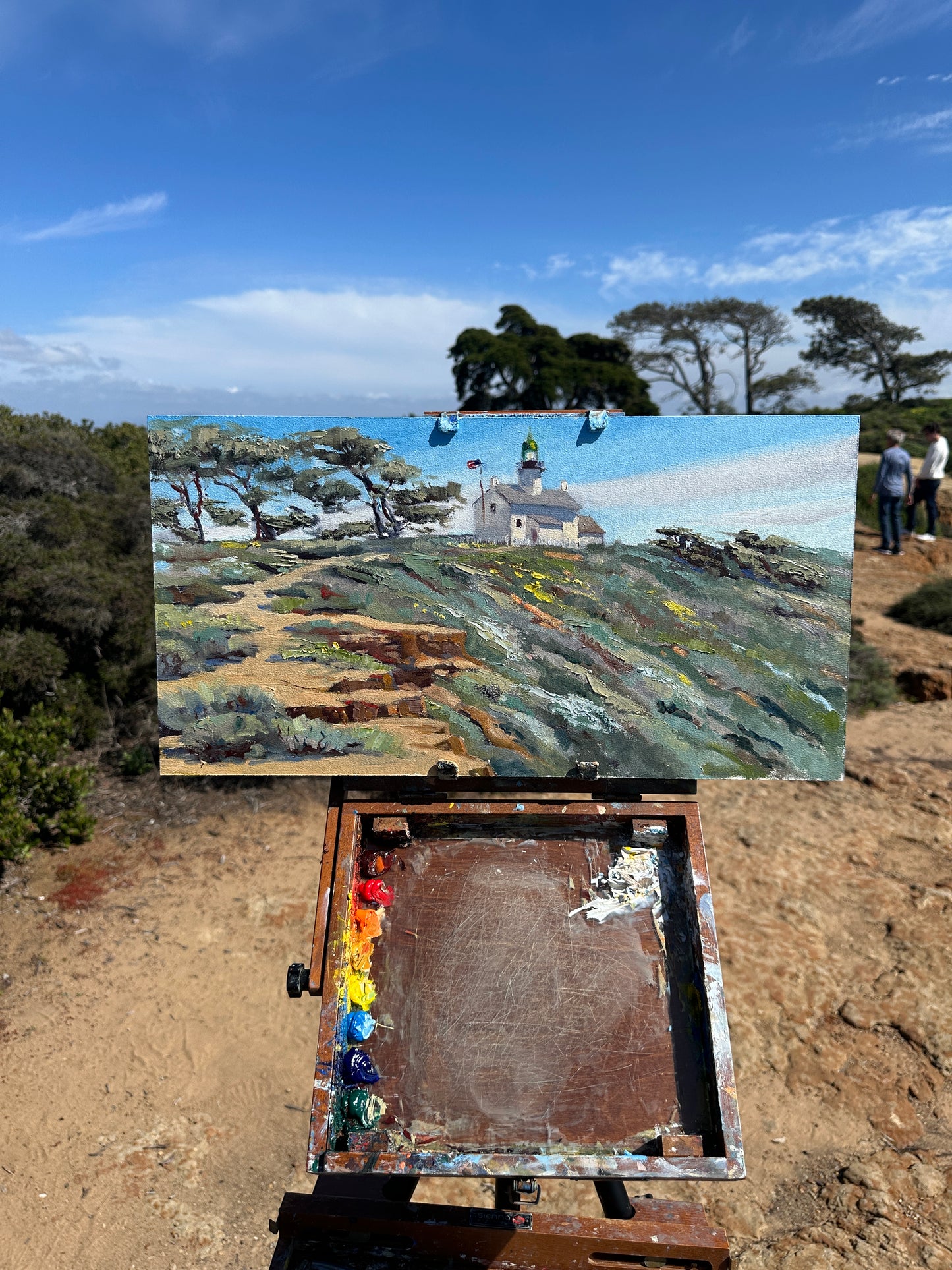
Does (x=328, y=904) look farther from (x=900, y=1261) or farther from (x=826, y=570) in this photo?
(x=900, y=1261)

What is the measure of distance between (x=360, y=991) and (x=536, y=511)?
4.34ft

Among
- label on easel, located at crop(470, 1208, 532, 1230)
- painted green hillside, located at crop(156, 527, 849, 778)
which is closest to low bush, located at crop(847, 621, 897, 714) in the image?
painted green hillside, located at crop(156, 527, 849, 778)

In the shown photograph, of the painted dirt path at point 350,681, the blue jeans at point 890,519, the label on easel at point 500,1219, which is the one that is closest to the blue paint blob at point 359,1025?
the label on easel at point 500,1219

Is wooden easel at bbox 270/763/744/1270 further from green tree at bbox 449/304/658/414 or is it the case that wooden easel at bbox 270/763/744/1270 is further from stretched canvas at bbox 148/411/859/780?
green tree at bbox 449/304/658/414

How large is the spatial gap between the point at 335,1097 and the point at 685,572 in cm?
157

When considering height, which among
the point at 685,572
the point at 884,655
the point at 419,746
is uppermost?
the point at 685,572

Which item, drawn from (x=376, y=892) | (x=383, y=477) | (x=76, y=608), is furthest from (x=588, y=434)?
(x=76, y=608)

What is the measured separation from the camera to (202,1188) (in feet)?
10.5

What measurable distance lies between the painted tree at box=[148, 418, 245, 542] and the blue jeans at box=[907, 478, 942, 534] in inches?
428

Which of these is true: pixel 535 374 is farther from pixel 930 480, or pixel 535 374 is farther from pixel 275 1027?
pixel 275 1027

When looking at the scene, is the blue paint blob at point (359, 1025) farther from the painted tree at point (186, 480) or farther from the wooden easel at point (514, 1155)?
the painted tree at point (186, 480)

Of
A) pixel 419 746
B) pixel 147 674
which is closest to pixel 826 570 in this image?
pixel 419 746

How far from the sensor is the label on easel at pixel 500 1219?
6.44 feet

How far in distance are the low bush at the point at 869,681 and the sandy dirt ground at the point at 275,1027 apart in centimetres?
133
